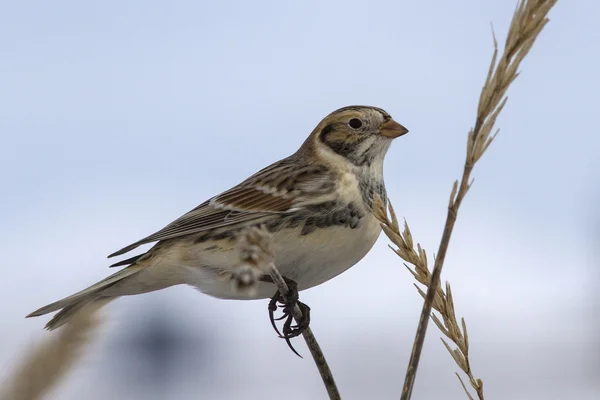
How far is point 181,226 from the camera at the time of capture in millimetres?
4629

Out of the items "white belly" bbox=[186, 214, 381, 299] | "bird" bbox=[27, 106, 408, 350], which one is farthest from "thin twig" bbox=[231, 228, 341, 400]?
"white belly" bbox=[186, 214, 381, 299]

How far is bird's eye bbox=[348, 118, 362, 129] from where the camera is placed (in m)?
4.95

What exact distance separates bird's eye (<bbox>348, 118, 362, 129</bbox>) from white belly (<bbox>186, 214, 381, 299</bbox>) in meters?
1.00

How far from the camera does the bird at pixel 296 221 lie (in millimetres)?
3984

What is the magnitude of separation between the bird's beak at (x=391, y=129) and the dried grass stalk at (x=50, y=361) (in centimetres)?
407

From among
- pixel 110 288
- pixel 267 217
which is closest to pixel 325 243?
pixel 267 217

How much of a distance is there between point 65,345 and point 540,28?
3.85 ft

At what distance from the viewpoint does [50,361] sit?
0.71 m

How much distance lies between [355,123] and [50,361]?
14.3 ft

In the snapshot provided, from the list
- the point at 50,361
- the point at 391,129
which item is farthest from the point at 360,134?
the point at 50,361

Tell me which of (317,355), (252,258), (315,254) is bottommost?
(315,254)

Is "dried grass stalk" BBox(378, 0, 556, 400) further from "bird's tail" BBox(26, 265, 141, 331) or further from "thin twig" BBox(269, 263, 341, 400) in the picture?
"bird's tail" BBox(26, 265, 141, 331)

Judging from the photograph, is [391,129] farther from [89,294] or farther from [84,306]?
[84,306]

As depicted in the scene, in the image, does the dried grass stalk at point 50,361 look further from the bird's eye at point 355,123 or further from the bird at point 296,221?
the bird's eye at point 355,123
